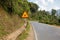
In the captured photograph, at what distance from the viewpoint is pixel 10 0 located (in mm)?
19859

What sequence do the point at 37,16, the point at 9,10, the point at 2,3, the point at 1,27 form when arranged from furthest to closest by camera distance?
1. the point at 37,16
2. the point at 9,10
3. the point at 2,3
4. the point at 1,27

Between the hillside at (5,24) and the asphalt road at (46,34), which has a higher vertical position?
the hillside at (5,24)

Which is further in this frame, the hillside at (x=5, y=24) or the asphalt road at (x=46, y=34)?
the asphalt road at (x=46, y=34)

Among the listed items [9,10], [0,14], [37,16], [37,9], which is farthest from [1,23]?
[37,9]

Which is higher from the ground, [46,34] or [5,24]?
[5,24]

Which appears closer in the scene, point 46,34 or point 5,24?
point 5,24

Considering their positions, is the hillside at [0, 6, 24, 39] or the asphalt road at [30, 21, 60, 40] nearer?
the hillside at [0, 6, 24, 39]

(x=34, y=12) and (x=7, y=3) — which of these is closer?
(x=7, y=3)

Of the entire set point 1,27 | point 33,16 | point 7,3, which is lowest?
point 33,16

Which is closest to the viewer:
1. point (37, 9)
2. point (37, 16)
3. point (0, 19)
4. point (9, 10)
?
point (0, 19)

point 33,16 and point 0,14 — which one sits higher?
point 0,14

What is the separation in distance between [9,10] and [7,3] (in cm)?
246

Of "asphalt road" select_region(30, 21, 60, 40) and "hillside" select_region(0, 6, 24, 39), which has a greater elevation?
"hillside" select_region(0, 6, 24, 39)

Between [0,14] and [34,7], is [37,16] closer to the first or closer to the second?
[34,7]
